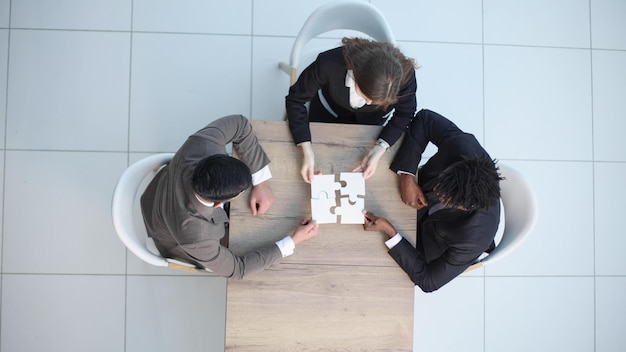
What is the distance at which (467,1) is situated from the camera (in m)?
2.58

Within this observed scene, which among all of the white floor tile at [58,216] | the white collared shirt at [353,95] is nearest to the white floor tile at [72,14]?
the white floor tile at [58,216]

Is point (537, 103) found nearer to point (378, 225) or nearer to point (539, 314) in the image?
point (539, 314)

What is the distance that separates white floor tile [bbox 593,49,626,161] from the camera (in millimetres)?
2623

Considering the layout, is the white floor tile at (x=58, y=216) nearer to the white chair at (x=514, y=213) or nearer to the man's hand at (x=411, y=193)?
the man's hand at (x=411, y=193)

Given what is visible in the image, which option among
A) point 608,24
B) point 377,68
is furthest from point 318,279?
point 608,24

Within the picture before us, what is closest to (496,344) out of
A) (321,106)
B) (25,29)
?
(321,106)

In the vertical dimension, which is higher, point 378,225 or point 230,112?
point 230,112

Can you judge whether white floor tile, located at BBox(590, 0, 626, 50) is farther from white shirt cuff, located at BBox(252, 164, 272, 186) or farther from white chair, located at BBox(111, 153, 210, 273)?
white chair, located at BBox(111, 153, 210, 273)

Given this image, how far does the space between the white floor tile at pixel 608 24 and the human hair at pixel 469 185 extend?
1799mm

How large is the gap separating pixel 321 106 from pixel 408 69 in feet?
1.66

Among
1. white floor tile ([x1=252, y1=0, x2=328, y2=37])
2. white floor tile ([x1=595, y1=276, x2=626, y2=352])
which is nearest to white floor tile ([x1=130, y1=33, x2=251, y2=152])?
white floor tile ([x1=252, y1=0, x2=328, y2=37])

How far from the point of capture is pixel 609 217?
2.60 metres

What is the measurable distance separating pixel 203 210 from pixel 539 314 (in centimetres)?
216

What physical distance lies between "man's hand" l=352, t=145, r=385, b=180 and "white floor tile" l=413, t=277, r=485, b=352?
1.12 meters
